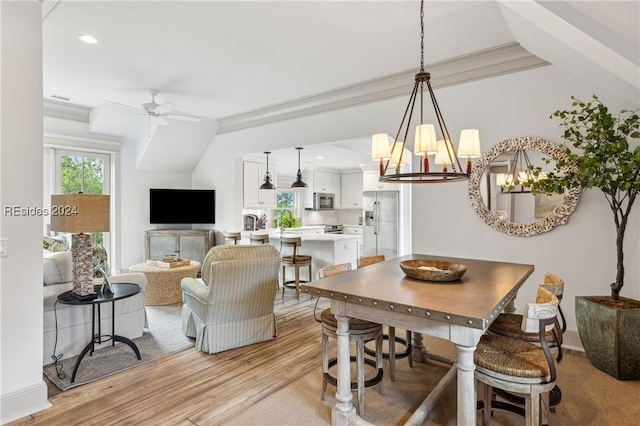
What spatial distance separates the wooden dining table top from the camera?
5.37ft

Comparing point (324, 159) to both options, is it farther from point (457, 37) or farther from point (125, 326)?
point (125, 326)

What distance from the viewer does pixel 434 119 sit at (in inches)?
156

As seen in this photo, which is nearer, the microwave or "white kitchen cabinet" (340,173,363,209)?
the microwave

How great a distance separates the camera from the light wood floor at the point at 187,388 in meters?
2.25

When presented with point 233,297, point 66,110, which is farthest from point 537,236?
point 66,110

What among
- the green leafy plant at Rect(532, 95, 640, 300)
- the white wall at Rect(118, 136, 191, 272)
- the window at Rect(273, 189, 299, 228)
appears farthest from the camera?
the window at Rect(273, 189, 299, 228)

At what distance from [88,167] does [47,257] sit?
3.32 metres

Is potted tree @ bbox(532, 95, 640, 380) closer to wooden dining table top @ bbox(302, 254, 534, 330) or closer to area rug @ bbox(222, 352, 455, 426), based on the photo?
wooden dining table top @ bbox(302, 254, 534, 330)

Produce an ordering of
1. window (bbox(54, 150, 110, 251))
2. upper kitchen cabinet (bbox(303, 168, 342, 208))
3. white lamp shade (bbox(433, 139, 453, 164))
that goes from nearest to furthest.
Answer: white lamp shade (bbox(433, 139, 453, 164)) < window (bbox(54, 150, 110, 251)) < upper kitchen cabinet (bbox(303, 168, 342, 208))

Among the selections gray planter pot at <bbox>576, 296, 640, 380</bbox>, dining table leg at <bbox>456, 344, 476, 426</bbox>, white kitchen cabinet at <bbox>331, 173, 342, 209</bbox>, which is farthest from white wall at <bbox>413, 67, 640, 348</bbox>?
white kitchen cabinet at <bbox>331, 173, 342, 209</bbox>

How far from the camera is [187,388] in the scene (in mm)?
2604

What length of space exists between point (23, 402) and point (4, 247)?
39.9 inches

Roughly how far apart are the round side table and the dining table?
3.16 metres

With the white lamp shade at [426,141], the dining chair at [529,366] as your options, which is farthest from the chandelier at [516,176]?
the dining chair at [529,366]
